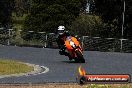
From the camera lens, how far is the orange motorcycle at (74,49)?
77.3ft

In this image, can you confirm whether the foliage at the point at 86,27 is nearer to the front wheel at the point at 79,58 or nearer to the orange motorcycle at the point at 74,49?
the orange motorcycle at the point at 74,49

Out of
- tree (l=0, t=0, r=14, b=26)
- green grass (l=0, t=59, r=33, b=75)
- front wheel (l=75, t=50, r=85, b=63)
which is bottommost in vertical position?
front wheel (l=75, t=50, r=85, b=63)

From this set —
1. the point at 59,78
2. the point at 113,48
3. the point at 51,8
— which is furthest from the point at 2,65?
the point at 51,8

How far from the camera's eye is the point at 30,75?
17734 mm

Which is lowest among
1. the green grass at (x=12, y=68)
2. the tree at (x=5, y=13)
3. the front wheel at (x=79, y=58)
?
the front wheel at (x=79, y=58)

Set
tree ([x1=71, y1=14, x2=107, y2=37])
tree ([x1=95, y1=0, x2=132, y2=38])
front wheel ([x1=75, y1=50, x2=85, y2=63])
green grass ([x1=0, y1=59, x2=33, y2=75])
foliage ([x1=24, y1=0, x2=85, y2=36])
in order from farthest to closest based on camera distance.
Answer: foliage ([x1=24, y1=0, x2=85, y2=36]), tree ([x1=71, y1=14, x2=107, y2=37]), tree ([x1=95, y1=0, x2=132, y2=38]), front wheel ([x1=75, y1=50, x2=85, y2=63]), green grass ([x1=0, y1=59, x2=33, y2=75])

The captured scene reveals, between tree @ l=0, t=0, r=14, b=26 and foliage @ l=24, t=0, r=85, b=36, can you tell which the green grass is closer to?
foliage @ l=24, t=0, r=85, b=36

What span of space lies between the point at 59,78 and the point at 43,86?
2.69 meters

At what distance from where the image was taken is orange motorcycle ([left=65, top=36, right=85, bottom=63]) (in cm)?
2355

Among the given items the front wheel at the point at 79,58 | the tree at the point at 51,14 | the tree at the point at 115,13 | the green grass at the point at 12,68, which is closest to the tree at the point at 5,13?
the tree at the point at 51,14

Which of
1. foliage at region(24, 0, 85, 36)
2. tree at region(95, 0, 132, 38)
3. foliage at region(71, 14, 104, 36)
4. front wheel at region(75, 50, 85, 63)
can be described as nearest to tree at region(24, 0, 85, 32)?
foliage at region(24, 0, 85, 36)

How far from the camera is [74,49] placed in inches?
934

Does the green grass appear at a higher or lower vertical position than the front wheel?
higher

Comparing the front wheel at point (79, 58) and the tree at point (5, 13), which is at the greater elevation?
the tree at point (5, 13)
